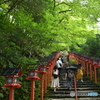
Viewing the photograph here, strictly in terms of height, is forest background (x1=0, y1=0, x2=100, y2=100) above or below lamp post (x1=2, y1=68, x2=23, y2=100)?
above

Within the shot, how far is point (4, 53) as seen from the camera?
4.48 m

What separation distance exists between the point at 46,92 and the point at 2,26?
510 cm

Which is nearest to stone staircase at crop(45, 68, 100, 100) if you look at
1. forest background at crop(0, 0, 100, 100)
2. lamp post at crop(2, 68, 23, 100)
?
forest background at crop(0, 0, 100, 100)

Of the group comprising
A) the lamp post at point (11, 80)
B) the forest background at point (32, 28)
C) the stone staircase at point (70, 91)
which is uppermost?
the forest background at point (32, 28)

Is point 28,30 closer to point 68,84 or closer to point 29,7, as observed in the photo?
point 29,7

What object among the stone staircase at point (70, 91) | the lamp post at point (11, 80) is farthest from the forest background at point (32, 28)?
the stone staircase at point (70, 91)

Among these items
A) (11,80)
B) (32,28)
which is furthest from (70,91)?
(11,80)

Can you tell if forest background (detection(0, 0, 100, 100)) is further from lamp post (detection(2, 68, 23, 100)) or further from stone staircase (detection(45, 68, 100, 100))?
stone staircase (detection(45, 68, 100, 100))

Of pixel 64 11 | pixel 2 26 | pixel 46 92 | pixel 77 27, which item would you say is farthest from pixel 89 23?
pixel 2 26

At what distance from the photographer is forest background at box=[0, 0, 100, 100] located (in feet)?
16.5

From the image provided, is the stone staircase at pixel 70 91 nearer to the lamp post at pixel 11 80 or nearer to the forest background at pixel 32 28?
the forest background at pixel 32 28

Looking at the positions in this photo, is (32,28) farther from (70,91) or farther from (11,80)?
(70,91)

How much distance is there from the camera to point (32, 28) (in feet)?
18.0

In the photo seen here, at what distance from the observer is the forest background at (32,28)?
5.04 m
